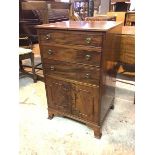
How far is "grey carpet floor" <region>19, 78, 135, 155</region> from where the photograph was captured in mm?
1457

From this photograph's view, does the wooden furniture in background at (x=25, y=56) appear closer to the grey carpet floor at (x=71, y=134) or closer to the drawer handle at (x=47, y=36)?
the grey carpet floor at (x=71, y=134)

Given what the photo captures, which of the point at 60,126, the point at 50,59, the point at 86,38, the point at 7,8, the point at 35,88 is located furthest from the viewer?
the point at 35,88

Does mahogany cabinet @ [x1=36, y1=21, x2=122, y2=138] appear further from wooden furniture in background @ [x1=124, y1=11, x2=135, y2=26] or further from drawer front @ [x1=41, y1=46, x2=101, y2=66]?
wooden furniture in background @ [x1=124, y1=11, x2=135, y2=26]

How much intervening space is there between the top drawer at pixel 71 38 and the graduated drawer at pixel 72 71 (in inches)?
7.1

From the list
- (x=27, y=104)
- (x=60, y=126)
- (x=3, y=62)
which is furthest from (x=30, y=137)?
(x=3, y=62)

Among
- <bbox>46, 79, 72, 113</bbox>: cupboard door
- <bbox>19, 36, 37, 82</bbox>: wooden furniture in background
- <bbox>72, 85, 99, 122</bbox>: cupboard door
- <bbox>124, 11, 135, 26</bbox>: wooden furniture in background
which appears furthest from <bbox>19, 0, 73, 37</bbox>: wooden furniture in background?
<bbox>72, 85, 99, 122</bbox>: cupboard door

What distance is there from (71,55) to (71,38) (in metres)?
0.14

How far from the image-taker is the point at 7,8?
1.96ft

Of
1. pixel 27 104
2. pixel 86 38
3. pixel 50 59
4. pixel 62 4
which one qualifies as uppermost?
pixel 62 4

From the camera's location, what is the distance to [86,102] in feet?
5.06

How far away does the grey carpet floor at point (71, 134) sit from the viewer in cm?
146

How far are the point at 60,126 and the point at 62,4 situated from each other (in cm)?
202
